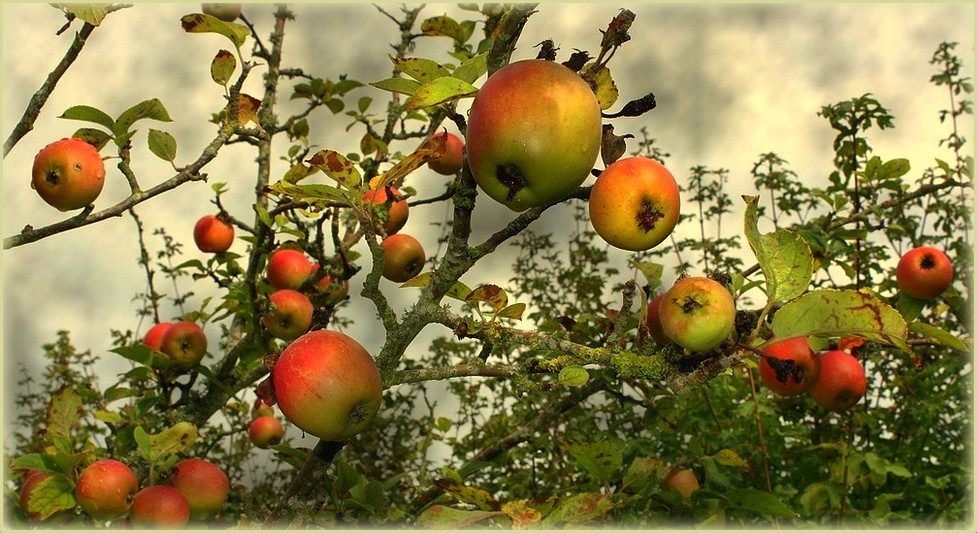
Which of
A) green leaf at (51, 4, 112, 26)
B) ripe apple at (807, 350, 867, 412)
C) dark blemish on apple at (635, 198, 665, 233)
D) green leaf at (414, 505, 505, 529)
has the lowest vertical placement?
green leaf at (414, 505, 505, 529)

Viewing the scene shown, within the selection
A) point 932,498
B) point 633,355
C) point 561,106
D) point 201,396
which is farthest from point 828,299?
point 201,396

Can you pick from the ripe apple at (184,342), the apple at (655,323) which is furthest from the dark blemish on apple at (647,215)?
the ripe apple at (184,342)

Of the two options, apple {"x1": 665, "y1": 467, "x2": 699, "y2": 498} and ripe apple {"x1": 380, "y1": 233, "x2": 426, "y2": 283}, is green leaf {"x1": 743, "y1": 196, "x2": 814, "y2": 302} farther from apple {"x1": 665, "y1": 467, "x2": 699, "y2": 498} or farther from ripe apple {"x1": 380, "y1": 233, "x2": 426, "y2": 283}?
ripe apple {"x1": 380, "y1": 233, "x2": 426, "y2": 283}

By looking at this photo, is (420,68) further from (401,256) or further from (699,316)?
(401,256)

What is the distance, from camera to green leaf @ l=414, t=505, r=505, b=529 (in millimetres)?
1658

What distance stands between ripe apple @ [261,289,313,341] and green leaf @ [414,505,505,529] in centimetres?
170

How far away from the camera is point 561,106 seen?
1.37 m

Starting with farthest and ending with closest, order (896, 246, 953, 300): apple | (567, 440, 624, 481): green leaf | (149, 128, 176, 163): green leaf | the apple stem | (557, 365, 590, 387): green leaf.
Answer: (896, 246, 953, 300): apple → (149, 128, 176, 163): green leaf → (567, 440, 624, 481): green leaf → the apple stem → (557, 365, 590, 387): green leaf

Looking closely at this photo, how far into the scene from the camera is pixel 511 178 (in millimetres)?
1410

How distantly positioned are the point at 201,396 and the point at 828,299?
2.76m

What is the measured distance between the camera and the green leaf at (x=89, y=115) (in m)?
2.46

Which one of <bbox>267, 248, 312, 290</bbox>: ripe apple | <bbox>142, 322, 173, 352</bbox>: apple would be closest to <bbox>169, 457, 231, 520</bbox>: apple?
<bbox>267, 248, 312, 290</bbox>: ripe apple

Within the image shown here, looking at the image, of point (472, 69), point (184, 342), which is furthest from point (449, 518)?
point (184, 342)

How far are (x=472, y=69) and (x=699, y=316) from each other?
0.70m
